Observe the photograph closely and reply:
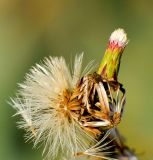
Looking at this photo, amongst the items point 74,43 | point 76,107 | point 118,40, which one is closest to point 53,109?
point 76,107

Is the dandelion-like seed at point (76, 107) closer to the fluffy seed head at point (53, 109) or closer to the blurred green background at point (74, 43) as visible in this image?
the fluffy seed head at point (53, 109)

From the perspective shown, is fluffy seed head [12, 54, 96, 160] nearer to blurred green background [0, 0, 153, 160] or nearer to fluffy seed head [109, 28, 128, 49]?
fluffy seed head [109, 28, 128, 49]

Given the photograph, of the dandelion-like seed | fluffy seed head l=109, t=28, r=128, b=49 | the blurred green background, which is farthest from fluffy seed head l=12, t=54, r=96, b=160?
the blurred green background

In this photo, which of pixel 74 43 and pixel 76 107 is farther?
pixel 74 43

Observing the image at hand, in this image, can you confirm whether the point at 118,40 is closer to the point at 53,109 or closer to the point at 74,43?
the point at 53,109

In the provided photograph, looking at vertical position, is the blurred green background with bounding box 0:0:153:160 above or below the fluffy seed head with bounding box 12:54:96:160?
above

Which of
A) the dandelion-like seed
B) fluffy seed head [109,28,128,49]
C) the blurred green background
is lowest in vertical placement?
the dandelion-like seed

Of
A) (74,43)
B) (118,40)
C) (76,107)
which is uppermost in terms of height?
(74,43)
